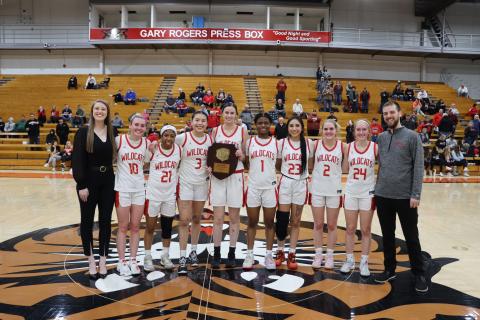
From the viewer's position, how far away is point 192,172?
3.91m

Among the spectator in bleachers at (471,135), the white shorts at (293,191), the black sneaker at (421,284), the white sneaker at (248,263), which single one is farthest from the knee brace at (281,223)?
the spectator in bleachers at (471,135)

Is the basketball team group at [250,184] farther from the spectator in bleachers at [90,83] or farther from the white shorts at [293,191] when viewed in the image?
the spectator in bleachers at [90,83]

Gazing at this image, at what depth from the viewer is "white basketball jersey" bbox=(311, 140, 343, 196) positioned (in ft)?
12.8

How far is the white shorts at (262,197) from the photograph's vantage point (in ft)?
12.9

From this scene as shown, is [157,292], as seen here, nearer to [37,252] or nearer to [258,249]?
[258,249]

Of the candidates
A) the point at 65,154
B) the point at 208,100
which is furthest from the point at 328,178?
the point at 208,100

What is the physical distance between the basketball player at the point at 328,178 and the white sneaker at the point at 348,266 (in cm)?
15

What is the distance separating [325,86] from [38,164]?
13666 millimetres

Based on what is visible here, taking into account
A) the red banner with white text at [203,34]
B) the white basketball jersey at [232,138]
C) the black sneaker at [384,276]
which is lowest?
the black sneaker at [384,276]

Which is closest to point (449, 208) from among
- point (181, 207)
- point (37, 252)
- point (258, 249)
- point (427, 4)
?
point (258, 249)

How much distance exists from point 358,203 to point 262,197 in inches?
40.4

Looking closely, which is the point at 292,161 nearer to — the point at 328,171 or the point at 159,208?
the point at 328,171

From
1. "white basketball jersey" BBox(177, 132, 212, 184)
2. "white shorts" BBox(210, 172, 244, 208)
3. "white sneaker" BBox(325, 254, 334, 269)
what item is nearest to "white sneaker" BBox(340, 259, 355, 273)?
"white sneaker" BBox(325, 254, 334, 269)

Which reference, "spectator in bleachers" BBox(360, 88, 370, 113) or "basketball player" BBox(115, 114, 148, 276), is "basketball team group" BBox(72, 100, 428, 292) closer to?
"basketball player" BBox(115, 114, 148, 276)
